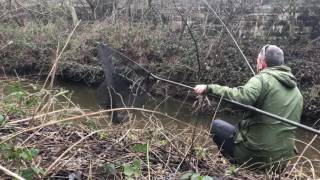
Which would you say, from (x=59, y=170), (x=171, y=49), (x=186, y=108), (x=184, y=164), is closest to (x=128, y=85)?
(x=184, y=164)

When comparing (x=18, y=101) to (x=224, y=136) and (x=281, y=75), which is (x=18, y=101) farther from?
(x=281, y=75)

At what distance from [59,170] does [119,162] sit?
1.48 feet

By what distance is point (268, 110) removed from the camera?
502 centimetres

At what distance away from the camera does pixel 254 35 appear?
1605 cm

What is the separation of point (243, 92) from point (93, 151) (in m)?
1.75

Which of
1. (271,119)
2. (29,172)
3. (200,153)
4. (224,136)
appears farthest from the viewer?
(224,136)

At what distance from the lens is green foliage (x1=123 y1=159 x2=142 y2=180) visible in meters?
3.18

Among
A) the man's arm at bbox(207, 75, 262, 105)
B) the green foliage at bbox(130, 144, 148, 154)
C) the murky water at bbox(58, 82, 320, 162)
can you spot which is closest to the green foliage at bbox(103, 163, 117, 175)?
the green foliage at bbox(130, 144, 148, 154)

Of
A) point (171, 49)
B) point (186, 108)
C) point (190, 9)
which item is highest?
point (190, 9)

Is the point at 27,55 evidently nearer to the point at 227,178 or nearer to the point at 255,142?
the point at 255,142

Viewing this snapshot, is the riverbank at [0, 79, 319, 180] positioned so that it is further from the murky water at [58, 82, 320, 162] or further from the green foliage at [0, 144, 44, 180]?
the murky water at [58, 82, 320, 162]

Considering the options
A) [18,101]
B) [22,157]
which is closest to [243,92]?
[18,101]

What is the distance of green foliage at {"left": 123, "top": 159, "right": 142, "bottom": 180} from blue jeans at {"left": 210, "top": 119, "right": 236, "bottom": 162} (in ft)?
7.44

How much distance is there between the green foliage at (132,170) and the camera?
3184 millimetres
